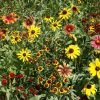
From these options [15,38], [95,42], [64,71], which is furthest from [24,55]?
[95,42]

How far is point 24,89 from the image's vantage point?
370 cm

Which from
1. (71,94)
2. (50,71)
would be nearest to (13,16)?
(50,71)

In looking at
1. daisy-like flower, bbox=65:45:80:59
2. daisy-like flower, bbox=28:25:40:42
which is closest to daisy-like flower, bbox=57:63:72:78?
daisy-like flower, bbox=65:45:80:59

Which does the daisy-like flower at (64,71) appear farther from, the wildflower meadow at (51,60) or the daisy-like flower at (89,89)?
the daisy-like flower at (89,89)

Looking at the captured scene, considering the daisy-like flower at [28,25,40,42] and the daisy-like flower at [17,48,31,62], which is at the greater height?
the daisy-like flower at [28,25,40,42]

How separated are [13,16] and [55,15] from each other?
0.93 meters

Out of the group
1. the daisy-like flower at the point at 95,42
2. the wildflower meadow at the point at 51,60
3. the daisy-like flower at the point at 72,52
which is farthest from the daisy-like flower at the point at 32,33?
the daisy-like flower at the point at 95,42

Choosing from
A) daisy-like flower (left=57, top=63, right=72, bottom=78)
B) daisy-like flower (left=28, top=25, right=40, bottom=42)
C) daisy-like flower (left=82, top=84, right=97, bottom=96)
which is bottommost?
daisy-like flower (left=82, top=84, right=97, bottom=96)

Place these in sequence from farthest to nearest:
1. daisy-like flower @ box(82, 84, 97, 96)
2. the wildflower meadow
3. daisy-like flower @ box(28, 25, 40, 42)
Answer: daisy-like flower @ box(28, 25, 40, 42)
the wildflower meadow
daisy-like flower @ box(82, 84, 97, 96)

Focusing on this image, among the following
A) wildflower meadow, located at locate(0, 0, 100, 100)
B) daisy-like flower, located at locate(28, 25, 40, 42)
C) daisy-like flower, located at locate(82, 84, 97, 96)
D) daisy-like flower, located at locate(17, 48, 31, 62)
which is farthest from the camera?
daisy-like flower, located at locate(28, 25, 40, 42)

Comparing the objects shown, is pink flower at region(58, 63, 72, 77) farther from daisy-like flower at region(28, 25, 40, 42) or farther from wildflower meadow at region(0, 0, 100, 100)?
daisy-like flower at region(28, 25, 40, 42)

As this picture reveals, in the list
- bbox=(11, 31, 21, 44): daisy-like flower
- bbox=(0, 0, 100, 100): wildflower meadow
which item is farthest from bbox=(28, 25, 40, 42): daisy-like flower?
bbox=(11, 31, 21, 44): daisy-like flower

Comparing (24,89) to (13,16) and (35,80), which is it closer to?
(35,80)

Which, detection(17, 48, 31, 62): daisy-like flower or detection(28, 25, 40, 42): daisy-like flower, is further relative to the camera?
detection(28, 25, 40, 42): daisy-like flower
